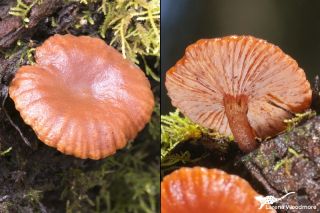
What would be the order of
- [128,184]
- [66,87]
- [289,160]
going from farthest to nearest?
[128,184], [66,87], [289,160]

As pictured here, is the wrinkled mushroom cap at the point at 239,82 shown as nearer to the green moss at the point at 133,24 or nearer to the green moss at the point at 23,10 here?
the green moss at the point at 133,24

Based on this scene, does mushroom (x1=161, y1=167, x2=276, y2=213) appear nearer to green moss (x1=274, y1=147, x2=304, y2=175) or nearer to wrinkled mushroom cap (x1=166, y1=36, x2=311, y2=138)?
green moss (x1=274, y1=147, x2=304, y2=175)

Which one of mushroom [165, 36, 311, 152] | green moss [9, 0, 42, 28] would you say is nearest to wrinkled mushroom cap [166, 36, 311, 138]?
mushroom [165, 36, 311, 152]

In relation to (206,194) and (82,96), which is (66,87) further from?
(206,194)

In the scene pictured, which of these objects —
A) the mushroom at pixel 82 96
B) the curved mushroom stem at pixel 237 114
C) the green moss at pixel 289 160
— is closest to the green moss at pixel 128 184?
the mushroom at pixel 82 96

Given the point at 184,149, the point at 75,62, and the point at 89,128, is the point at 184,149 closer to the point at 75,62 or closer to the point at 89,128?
the point at 89,128

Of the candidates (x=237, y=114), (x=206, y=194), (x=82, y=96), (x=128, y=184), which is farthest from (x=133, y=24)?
(x=128, y=184)
